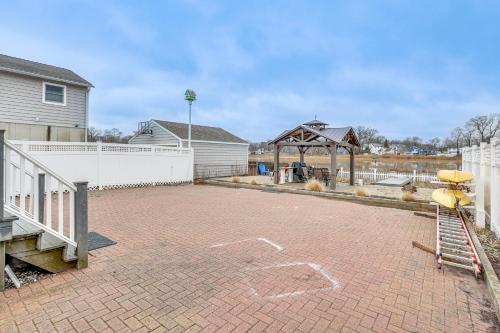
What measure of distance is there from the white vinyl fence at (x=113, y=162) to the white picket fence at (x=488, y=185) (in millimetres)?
11006

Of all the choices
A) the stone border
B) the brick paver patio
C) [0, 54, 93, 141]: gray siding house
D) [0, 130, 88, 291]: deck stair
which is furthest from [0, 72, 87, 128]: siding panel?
[0, 130, 88, 291]: deck stair

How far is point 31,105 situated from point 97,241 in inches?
388

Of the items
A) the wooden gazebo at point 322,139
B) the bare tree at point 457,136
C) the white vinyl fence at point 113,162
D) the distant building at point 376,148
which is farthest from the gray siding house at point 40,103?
the bare tree at point 457,136

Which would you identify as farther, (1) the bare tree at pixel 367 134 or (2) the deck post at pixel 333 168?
(1) the bare tree at pixel 367 134

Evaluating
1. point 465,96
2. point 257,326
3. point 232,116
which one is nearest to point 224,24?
point 257,326

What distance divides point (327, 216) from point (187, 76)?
25.4m

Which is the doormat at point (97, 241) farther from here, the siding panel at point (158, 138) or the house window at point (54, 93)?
the siding panel at point (158, 138)

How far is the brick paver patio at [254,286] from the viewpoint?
243 centimetres

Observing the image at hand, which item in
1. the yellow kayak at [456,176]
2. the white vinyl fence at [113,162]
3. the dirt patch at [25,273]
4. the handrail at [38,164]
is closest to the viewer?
the handrail at [38,164]

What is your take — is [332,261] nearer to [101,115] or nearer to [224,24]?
[224,24]

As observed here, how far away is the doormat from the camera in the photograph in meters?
4.35

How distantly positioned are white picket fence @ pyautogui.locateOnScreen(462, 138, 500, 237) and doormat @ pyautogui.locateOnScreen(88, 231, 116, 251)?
6725 mm

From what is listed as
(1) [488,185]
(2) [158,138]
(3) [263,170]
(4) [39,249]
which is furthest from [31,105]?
(1) [488,185]

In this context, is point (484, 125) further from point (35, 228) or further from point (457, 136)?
point (35, 228)
